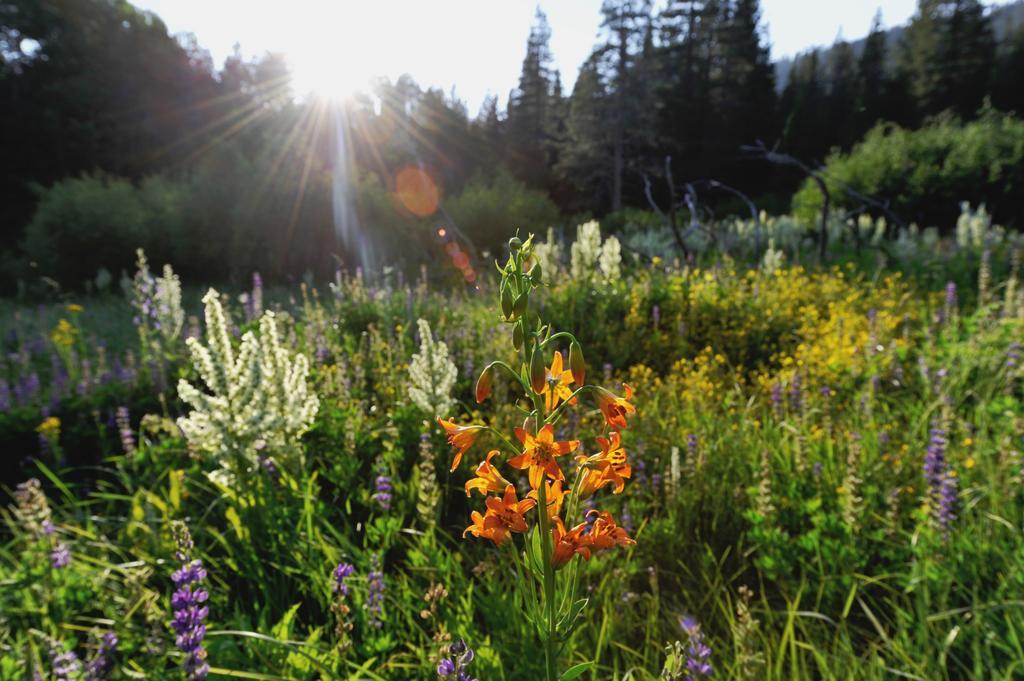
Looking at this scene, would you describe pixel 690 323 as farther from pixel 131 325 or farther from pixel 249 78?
pixel 249 78

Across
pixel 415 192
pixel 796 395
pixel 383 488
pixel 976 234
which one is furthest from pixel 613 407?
pixel 415 192

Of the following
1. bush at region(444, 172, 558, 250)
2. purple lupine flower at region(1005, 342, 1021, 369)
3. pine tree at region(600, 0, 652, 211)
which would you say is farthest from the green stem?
pine tree at region(600, 0, 652, 211)

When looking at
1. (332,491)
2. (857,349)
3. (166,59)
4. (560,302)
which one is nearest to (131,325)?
(560,302)

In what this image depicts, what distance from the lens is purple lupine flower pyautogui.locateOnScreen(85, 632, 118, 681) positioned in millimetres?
1357

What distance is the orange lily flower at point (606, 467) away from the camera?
972mm

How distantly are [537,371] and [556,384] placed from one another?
143 mm

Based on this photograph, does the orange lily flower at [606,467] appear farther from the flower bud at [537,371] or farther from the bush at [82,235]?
the bush at [82,235]

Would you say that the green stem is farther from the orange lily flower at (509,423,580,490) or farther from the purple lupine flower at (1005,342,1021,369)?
the purple lupine flower at (1005,342,1021,369)

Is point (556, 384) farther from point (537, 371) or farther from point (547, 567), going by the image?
point (547, 567)

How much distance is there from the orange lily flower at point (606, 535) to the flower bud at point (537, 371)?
26 centimetres

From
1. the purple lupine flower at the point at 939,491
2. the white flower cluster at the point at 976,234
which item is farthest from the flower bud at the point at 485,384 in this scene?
the white flower cluster at the point at 976,234

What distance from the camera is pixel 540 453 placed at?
901 mm

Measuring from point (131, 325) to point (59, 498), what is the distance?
237 inches

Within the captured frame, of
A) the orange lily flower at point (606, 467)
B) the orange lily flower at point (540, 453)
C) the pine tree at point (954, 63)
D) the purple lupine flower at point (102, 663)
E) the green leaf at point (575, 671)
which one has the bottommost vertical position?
the purple lupine flower at point (102, 663)
